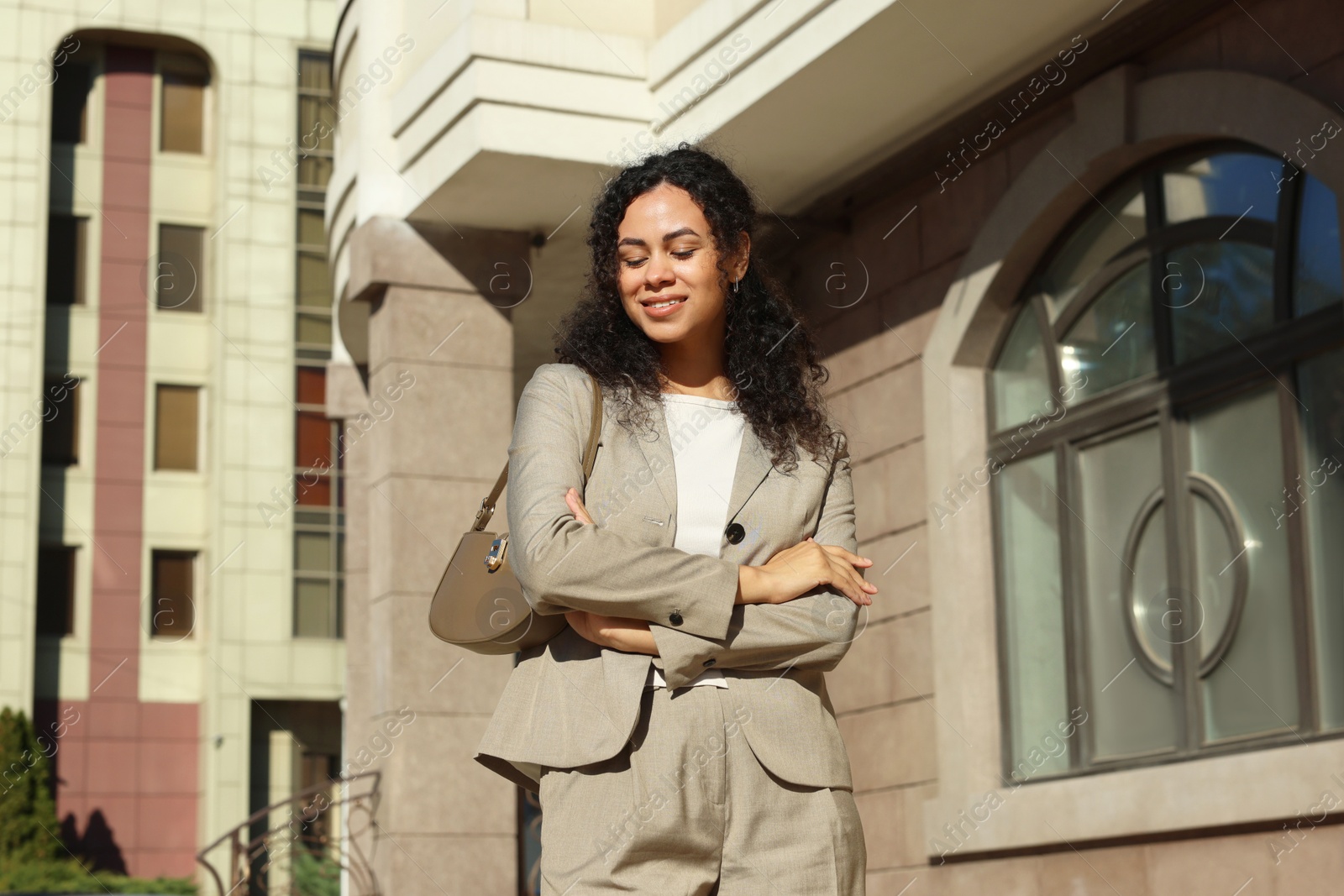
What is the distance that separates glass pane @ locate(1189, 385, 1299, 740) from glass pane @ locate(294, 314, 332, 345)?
82.0 ft

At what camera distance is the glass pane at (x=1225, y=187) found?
24.2ft

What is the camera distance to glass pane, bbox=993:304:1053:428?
883cm

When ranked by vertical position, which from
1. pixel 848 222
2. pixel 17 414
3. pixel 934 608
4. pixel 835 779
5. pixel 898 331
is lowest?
pixel 835 779

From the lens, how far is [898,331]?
9.51m

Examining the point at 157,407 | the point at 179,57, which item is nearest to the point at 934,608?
the point at 157,407

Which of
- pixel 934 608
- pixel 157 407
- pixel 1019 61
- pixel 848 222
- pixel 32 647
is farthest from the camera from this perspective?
pixel 157 407

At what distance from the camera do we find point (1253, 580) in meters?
7.41

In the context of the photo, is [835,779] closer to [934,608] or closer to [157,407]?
[934,608]

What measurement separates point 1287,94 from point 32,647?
2601 centimetres

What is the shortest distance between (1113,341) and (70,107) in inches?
1071

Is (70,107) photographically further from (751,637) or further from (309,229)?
(751,637)

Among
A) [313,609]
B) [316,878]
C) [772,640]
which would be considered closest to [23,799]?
[313,609]

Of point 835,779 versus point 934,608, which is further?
point 934,608

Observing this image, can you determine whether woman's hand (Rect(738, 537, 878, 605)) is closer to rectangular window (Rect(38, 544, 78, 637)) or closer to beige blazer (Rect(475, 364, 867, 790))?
beige blazer (Rect(475, 364, 867, 790))
